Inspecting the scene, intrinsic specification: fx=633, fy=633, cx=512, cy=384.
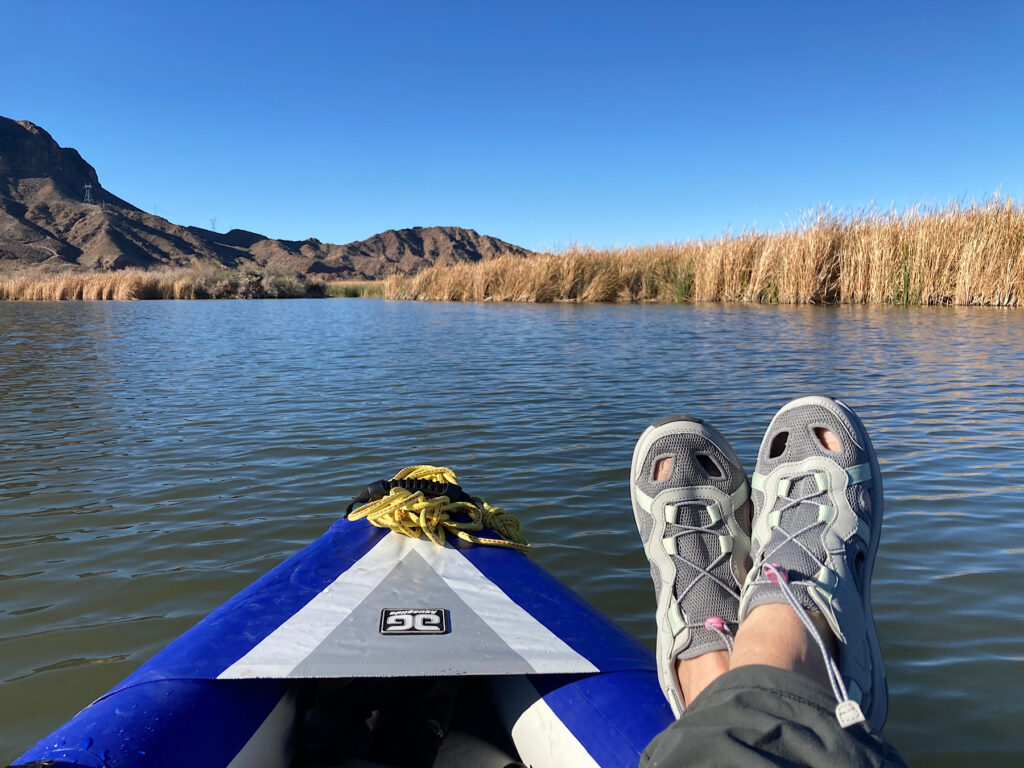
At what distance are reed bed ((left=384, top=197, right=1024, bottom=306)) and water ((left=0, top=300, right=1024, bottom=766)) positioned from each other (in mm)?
4339

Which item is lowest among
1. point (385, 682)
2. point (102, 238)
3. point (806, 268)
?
point (385, 682)

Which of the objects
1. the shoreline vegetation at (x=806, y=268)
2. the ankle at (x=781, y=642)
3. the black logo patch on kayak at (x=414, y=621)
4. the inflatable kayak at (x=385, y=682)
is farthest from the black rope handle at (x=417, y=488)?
the shoreline vegetation at (x=806, y=268)

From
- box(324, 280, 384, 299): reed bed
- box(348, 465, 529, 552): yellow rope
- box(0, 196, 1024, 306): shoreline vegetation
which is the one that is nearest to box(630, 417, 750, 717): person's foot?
box(348, 465, 529, 552): yellow rope

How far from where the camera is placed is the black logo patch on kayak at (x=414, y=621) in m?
1.45

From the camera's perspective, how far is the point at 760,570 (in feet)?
4.89

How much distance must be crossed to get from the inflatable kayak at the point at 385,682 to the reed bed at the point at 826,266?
13887mm

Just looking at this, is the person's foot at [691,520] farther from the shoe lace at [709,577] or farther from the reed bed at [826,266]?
the reed bed at [826,266]

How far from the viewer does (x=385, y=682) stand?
1.65 m

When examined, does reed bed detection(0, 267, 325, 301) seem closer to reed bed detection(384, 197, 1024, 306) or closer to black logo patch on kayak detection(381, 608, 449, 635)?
reed bed detection(384, 197, 1024, 306)

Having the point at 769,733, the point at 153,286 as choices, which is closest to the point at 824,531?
the point at 769,733

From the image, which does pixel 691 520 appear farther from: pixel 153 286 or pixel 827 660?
pixel 153 286

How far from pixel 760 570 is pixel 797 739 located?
617mm

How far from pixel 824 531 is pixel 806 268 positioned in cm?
1415

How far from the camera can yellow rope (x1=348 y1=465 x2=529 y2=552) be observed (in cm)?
195
